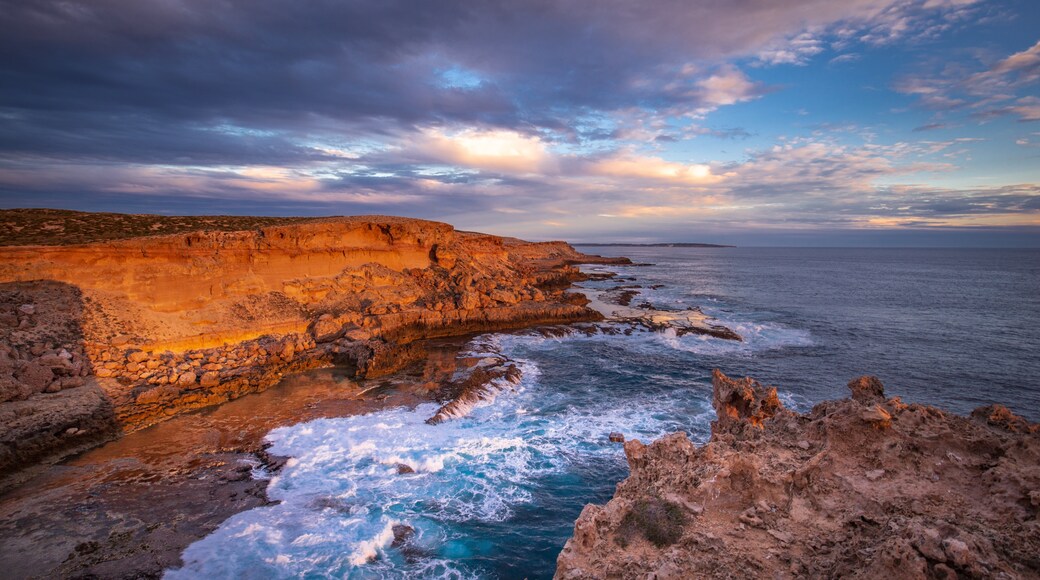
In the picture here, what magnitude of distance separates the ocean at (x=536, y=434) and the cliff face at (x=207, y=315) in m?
4.62

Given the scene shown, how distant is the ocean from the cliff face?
4.62 metres

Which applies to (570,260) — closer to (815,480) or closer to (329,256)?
(329,256)

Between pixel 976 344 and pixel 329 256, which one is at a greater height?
pixel 329 256

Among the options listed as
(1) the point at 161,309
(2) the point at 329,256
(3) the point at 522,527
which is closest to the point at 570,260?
(2) the point at 329,256

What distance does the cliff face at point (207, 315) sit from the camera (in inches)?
535

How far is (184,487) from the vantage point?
10234 millimetres

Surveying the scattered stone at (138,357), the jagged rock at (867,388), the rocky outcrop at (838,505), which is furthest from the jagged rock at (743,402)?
the scattered stone at (138,357)

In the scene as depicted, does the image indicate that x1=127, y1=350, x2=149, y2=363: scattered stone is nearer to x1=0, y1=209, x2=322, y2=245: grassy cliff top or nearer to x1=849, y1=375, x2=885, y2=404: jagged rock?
x1=0, y1=209, x2=322, y2=245: grassy cliff top

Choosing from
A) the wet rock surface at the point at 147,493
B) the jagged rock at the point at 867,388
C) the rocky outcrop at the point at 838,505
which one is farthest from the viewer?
the wet rock surface at the point at 147,493

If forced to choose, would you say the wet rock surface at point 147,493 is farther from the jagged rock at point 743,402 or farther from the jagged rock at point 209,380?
the jagged rock at point 743,402

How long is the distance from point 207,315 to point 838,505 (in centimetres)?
2366

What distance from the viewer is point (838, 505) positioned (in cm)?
468

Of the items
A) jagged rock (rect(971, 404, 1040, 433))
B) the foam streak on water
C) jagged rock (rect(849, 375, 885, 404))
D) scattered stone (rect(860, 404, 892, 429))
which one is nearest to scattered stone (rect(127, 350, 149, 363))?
the foam streak on water

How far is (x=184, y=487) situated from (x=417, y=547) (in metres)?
6.15
